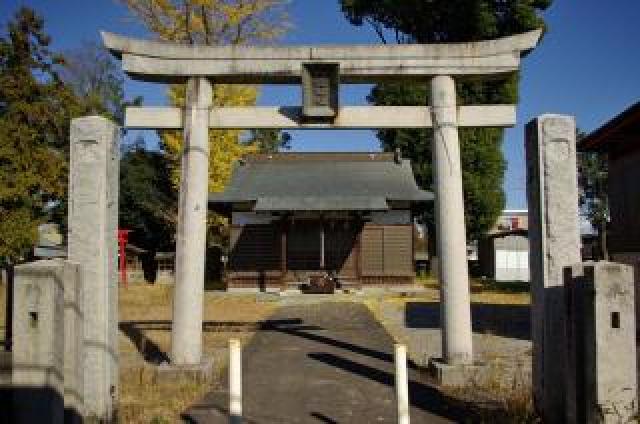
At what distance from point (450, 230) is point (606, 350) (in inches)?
144

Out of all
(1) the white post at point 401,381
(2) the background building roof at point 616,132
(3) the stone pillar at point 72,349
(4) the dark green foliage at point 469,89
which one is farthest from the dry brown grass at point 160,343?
(4) the dark green foliage at point 469,89

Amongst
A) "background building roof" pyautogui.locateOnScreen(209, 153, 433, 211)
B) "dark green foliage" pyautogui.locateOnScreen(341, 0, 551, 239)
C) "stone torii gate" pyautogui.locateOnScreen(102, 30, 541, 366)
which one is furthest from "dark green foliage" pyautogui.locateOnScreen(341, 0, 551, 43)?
"stone torii gate" pyautogui.locateOnScreen(102, 30, 541, 366)

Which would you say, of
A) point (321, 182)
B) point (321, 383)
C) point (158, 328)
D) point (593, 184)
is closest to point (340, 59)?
point (321, 383)

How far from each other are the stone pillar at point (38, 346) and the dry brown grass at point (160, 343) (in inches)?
70.0

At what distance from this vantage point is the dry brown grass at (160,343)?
6924mm

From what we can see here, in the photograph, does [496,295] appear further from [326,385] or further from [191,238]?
[191,238]

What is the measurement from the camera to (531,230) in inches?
273

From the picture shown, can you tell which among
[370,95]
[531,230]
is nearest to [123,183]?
[370,95]

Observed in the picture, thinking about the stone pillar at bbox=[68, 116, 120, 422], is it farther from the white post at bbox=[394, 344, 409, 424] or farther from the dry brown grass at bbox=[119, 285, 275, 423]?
the white post at bbox=[394, 344, 409, 424]

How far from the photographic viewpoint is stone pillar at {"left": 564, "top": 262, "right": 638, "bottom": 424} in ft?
16.7

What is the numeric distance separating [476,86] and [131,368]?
27.7m

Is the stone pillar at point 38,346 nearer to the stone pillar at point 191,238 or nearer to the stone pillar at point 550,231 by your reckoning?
the stone pillar at point 191,238

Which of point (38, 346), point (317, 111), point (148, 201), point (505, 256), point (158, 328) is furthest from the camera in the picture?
point (505, 256)

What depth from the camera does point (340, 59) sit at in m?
8.89
